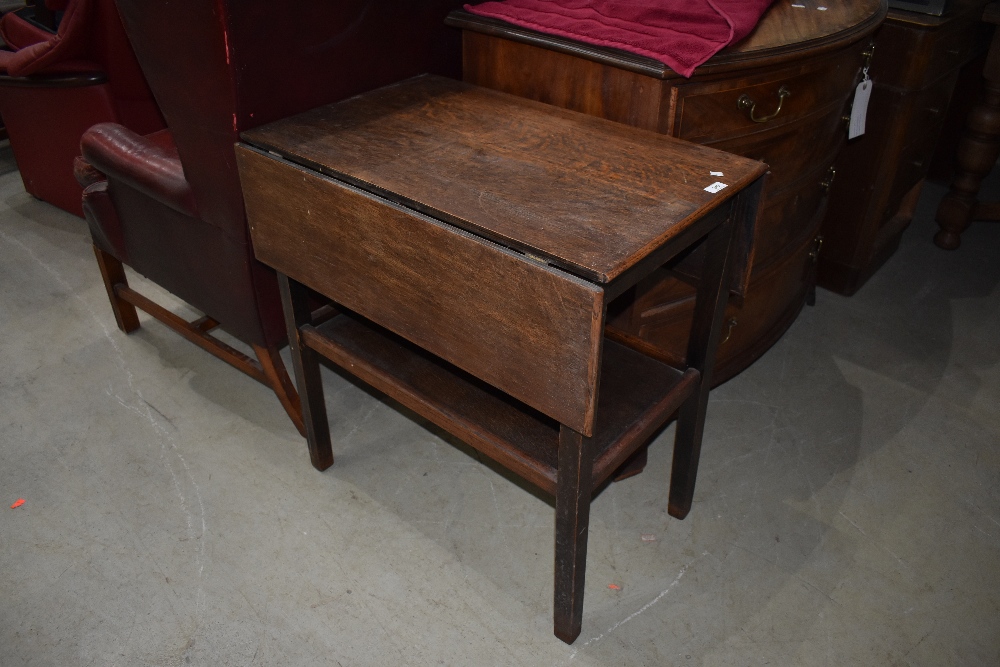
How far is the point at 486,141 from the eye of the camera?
143 cm

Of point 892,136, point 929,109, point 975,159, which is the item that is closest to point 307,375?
point 892,136

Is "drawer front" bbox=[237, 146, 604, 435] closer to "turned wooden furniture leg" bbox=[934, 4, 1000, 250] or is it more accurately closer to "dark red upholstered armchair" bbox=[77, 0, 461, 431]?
"dark red upholstered armchair" bbox=[77, 0, 461, 431]

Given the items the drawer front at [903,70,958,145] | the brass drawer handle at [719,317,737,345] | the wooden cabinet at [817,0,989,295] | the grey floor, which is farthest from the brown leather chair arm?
the drawer front at [903,70,958,145]

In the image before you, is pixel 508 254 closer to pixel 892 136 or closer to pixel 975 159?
pixel 892 136

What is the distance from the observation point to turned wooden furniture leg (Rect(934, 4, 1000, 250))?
2365 mm

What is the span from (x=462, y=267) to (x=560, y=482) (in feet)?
1.27

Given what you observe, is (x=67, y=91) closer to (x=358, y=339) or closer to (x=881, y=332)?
(x=358, y=339)

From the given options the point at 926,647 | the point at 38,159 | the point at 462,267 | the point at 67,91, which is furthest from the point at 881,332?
the point at 38,159

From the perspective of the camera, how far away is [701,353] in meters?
1.55

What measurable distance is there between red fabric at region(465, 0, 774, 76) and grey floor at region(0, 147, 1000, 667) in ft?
3.02

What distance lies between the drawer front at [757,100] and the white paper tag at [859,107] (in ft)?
0.52

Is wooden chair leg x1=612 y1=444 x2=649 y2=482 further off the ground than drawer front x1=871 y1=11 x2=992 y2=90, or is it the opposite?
drawer front x1=871 y1=11 x2=992 y2=90

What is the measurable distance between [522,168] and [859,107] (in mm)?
1040

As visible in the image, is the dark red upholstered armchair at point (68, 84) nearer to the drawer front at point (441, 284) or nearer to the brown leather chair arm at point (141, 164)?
the brown leather chair arm at point (141, 164)
